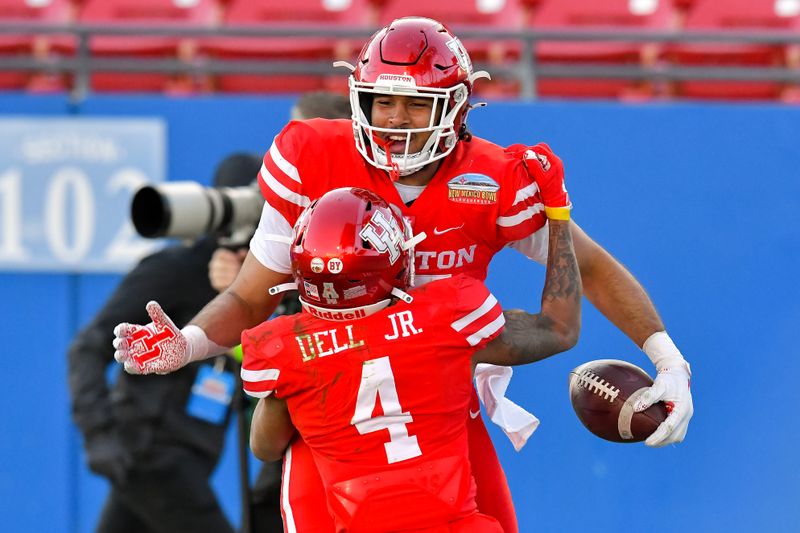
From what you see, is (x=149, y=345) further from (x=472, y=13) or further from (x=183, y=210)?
(x=472, y=13)

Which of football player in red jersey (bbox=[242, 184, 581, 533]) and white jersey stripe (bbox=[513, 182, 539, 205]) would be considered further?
white jersey stripe (bbox=[513, 182, 539, 205])

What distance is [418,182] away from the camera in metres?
3.05

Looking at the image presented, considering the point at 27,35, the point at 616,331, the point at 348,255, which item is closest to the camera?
the point at 348,255

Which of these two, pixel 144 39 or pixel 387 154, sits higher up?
pixel 144 39

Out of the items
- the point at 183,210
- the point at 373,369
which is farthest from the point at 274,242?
the point at 183,210

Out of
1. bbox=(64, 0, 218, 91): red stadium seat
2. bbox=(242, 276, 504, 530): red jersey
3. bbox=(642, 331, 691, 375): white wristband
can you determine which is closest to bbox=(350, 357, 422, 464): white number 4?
bbox=(242, 276, 504, 530): red jersey

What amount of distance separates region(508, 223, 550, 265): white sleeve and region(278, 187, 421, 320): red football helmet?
0.44 metres

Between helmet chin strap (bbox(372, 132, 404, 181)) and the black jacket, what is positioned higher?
helmet chin strap (bbox(372, 132, 404, 181))

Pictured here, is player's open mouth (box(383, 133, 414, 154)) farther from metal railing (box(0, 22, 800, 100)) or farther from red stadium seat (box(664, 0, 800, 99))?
red stadium seat (box(664, 0, 800, 99))

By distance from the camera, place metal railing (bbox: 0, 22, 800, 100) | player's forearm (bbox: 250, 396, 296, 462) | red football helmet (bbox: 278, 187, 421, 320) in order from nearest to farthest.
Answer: red football helmet (bbox: 278, 187, 421, 320) → player's forearm (bbox: 250, 396, 296, 462) → metal railing (bbox: 0, 22, 800, 100)

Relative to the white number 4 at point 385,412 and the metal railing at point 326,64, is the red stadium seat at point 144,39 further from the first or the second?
the white number 4 at point 385,412

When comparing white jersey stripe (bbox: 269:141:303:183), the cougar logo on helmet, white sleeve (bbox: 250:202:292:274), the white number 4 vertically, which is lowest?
the white number 4

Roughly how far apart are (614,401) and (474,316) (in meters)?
0.55

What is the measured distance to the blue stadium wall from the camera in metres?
5.43
